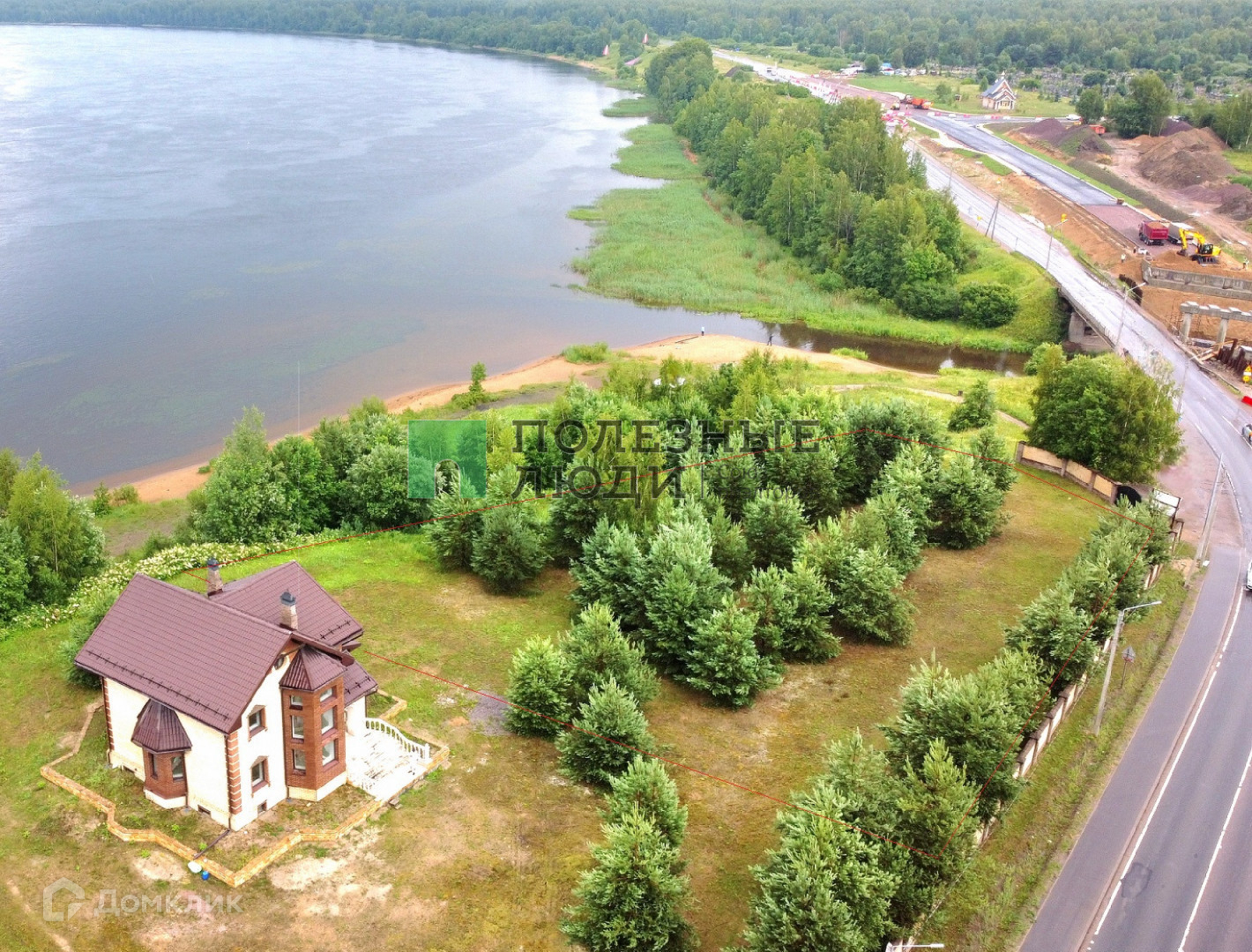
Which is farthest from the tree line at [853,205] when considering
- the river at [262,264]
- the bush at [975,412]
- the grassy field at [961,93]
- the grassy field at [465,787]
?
the grassy field at [465,787]

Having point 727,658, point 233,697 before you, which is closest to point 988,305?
point 727,658

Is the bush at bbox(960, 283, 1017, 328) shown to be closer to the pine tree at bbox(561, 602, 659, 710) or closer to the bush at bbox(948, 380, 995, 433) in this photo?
the bush at bbox(948, 380, 995, 433)

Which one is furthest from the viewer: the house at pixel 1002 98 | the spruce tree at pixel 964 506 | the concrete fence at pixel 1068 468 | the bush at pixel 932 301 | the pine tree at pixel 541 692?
the house at pixel 1002 98

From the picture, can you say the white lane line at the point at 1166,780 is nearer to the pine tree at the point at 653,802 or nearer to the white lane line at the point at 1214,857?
the white lane line at the point at 1214,857

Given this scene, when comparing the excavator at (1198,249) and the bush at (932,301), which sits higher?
the excavator at (1198,249)

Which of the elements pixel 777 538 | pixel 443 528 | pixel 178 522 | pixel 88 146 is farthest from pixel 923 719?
pixel 88 146

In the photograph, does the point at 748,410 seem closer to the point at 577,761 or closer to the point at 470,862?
the point at 577,761

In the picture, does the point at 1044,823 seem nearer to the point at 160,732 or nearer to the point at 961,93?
the point at 160,732

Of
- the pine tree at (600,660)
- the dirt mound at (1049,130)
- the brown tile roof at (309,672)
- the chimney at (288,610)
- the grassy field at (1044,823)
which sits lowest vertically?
the grassy field at (1044,823)
